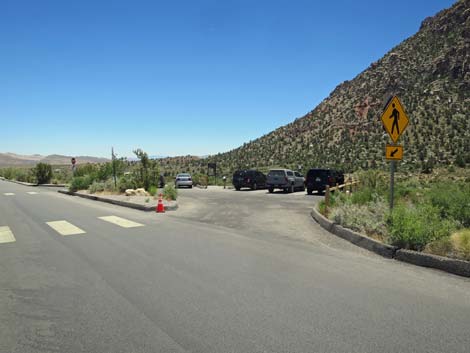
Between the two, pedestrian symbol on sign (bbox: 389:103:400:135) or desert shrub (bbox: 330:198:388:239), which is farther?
pedestrian symbol on sign (bbox: 389:103:400:135)

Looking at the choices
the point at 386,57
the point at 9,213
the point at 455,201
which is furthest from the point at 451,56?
the point at 9,213

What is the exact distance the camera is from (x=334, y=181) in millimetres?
27906

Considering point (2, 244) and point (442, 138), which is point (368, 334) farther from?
point (442, 138)

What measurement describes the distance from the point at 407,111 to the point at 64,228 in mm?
51258

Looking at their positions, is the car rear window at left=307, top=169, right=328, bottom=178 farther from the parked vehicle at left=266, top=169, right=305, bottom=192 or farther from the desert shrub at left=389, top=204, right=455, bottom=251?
the desert shrub at left=389, top=204, right=455, bottom=251

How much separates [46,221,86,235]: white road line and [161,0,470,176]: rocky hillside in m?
37.7

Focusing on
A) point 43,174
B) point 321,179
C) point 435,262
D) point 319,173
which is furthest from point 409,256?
point 43,174

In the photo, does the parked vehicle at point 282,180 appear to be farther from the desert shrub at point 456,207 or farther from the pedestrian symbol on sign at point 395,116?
the pedestrian symbol on sign at point 395,116

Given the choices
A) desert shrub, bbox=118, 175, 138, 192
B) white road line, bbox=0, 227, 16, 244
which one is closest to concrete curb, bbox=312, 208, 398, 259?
white road line, bbox=0, 227, 16, 244

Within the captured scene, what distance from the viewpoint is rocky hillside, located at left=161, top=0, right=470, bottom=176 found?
4722 cm

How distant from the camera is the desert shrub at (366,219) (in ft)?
31.1

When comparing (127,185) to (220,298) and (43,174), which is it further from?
(43,174)

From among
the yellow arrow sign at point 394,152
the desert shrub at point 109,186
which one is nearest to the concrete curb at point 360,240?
the yellow arrow sign at point 394,152

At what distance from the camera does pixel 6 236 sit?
10109mm
